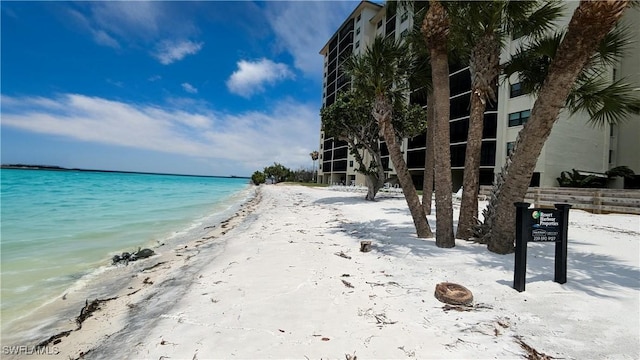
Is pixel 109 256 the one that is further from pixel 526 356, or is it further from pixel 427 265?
pixel 526 356

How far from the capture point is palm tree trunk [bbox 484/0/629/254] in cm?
435

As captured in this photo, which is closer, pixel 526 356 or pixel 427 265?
pixel 526 356

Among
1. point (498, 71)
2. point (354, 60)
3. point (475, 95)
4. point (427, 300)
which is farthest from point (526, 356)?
point (354, 60)

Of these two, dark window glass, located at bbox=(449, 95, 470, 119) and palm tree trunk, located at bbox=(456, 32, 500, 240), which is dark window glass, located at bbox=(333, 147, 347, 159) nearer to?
dark window glass, located at bbox=(449, 95, 470, 119)

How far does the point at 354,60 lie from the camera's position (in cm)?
943

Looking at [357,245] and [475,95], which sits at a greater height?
[475,95]

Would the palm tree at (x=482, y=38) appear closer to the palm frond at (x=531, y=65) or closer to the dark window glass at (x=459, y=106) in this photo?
the palm frond at (x=531, y=65)

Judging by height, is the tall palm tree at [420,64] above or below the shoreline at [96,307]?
above

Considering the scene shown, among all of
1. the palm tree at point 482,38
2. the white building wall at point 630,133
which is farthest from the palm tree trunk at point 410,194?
the white building wall at point 630,133

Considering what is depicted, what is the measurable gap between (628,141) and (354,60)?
30.6m

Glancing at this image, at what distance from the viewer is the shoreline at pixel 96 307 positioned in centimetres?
370

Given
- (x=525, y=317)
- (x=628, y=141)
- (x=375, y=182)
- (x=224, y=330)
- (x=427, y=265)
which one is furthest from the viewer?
(x=628, y=141)

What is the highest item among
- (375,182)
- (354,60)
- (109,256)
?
(354,60)
